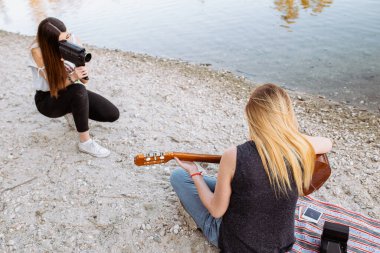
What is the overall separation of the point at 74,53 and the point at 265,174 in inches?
102

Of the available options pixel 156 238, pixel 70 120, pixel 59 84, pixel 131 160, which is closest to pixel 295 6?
pixel 70 120

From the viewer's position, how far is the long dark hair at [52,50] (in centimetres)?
416

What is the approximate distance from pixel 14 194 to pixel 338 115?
5.60 metres

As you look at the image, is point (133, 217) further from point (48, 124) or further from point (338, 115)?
point (338, 115)

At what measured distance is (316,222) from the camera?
11.9ft

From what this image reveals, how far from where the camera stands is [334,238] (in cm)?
311

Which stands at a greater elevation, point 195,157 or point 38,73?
point 38,73

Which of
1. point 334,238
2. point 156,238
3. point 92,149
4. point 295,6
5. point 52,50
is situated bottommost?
point 295,6

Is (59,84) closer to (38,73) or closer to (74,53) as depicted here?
(38,73)

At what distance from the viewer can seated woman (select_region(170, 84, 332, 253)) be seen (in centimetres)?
237

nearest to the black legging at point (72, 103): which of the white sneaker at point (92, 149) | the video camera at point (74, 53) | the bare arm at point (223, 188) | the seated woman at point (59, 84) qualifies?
the seated woman at point (59, 84)

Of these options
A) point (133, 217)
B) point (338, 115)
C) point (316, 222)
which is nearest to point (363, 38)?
point (338, 115)

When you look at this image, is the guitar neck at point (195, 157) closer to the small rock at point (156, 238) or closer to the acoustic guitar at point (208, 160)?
the acoustic guitar at point (208, 160)

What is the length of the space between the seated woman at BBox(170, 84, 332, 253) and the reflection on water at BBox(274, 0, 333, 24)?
1267 centimetres
